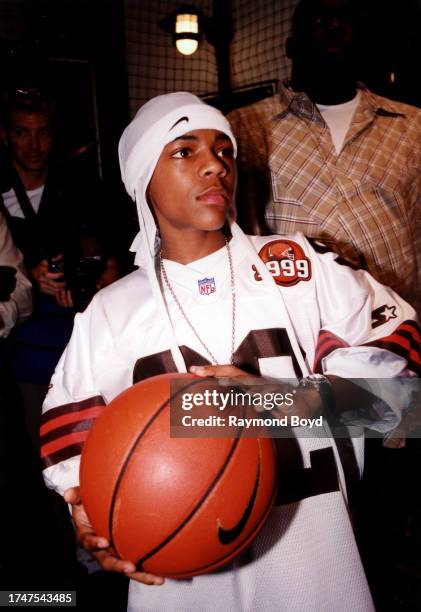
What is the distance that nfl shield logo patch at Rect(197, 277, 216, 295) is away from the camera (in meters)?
1.31

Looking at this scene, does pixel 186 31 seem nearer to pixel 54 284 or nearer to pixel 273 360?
pixel 54 284

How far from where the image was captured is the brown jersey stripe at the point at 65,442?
1.21 meters

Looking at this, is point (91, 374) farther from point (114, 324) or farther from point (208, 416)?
point (208, 416)

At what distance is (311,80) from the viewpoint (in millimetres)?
2146

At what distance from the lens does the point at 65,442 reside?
1.21m

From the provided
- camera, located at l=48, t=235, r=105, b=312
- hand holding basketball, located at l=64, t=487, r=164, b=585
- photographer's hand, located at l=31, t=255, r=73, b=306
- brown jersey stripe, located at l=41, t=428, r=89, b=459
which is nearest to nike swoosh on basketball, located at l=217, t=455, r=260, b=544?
hand holding basketball, located at l=64, t=487, r=164, b=585

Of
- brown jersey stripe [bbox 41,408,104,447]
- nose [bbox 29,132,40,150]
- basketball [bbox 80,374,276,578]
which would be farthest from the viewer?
nose [bbox 29,132,40,150]

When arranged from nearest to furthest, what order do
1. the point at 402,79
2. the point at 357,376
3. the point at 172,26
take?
the point at 357,376 → the point at 402,79 → the point at 172,26

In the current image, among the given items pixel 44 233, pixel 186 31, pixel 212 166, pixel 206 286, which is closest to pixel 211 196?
pixel 212 166

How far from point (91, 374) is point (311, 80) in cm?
166

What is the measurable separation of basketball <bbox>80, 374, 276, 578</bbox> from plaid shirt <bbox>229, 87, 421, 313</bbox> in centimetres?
119

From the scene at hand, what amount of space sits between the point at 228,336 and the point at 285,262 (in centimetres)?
26

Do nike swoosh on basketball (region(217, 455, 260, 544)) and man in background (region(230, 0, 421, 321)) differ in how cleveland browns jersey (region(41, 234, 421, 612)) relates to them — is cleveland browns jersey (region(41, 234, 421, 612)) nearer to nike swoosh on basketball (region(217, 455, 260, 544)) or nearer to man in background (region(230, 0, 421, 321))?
nike swoosh on basketball (region(217, 455, 260, 544))

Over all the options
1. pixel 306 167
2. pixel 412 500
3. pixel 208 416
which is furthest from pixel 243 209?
pixel 412 500
